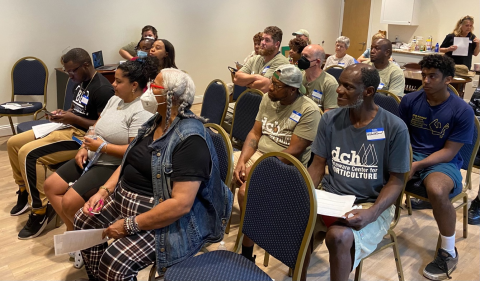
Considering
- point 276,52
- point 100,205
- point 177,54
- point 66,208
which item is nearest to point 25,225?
point 66,208

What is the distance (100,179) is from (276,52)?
7.34ft

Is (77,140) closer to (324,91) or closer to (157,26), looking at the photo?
(324,91)

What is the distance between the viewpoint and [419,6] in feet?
25.9

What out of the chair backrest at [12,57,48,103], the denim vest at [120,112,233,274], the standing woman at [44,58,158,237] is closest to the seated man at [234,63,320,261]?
the denim vest at [120,112,233,274]

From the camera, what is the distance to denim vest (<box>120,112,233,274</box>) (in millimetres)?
1688

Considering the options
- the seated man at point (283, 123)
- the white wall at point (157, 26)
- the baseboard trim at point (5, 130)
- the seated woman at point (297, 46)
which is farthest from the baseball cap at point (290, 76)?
the baseboard trim at point (5, 130)

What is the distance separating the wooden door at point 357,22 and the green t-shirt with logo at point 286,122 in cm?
684

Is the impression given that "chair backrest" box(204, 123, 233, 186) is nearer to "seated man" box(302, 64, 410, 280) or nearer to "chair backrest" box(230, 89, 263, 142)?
"seated man" box(302, 64, 410, 280)

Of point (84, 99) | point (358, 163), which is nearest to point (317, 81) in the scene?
point (358, 163)

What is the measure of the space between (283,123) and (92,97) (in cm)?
131

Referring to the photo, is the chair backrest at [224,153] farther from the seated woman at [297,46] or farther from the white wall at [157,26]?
the white wall at [157,26]

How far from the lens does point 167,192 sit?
1.72 metres

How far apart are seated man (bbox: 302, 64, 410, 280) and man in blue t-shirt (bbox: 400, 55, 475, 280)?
0.51 m

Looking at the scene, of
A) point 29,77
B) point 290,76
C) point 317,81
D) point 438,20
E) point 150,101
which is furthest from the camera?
point 438,20
